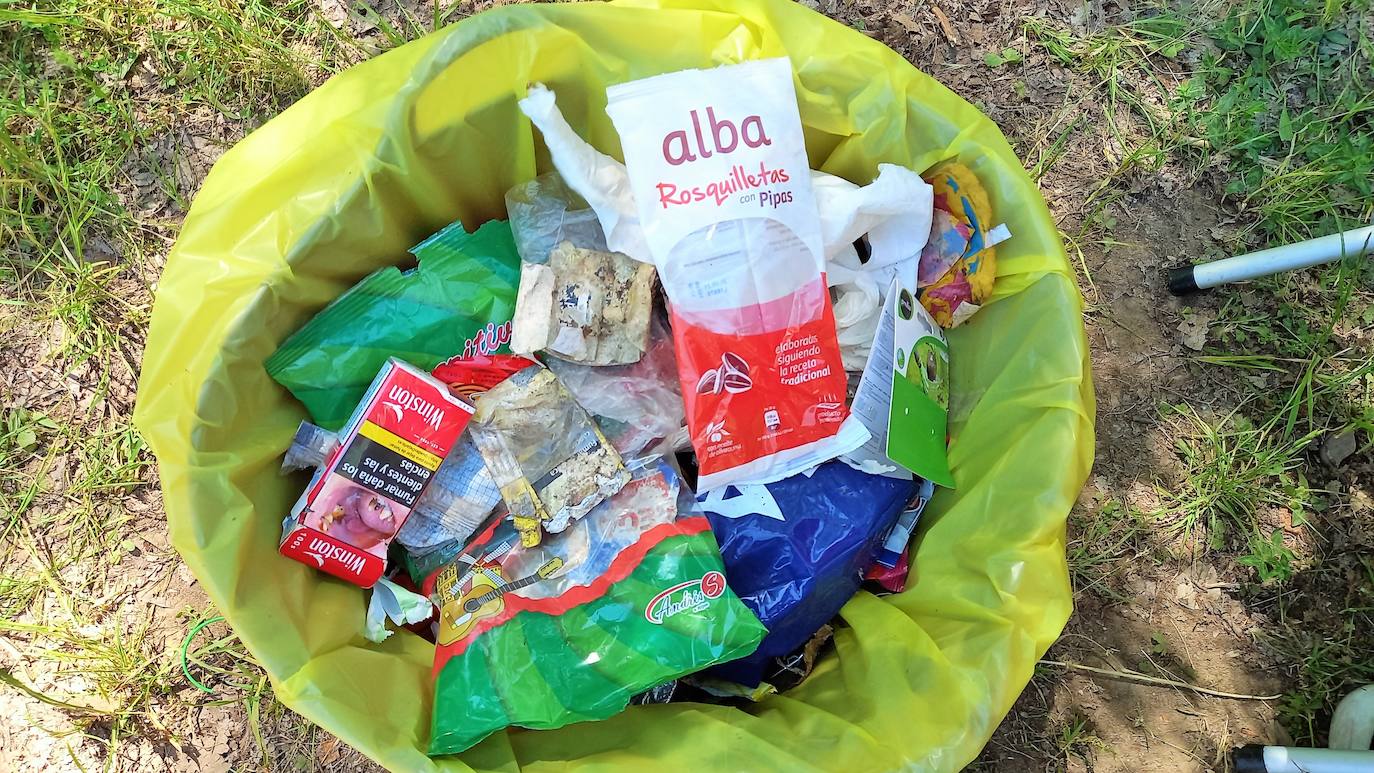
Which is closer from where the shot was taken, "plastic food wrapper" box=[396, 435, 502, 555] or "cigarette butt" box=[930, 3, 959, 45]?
"plastic food wrapper" box=[396, 435, 502, 555]

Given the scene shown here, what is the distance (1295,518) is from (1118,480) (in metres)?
0.26

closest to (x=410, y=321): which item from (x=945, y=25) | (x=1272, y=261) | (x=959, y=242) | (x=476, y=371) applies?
(x=476, y=371)

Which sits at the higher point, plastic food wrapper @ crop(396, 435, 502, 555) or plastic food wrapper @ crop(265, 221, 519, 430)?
plastic food wrapper @ crop(265, 221, 519, 430)

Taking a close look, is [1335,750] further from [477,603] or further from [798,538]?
[477,603]

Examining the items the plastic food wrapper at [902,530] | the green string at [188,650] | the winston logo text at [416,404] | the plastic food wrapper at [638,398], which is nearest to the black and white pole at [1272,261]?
the plastic food wrapper at [902,530]

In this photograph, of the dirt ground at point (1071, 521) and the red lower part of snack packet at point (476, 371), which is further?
the dirt ground at point (1071, 521)

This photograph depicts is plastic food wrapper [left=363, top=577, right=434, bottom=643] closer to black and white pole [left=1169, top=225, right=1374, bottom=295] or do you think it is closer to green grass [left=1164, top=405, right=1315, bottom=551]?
green grass [left=1164, top=405, right=1315, bottom=551]

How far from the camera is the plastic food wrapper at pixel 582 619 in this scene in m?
0.94

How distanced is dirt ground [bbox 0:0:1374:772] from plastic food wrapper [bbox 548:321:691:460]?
1.85 feet

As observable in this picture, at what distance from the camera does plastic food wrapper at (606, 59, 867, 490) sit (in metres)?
0.96

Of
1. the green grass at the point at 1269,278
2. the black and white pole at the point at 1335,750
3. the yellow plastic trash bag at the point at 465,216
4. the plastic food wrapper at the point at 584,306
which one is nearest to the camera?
the yellow plastic trash bag at the point at 465,216

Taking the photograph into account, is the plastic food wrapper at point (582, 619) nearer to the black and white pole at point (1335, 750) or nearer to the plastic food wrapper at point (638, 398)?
the plastic food wrapper at point (638, 398)

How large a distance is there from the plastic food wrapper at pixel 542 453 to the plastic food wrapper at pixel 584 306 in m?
0.06

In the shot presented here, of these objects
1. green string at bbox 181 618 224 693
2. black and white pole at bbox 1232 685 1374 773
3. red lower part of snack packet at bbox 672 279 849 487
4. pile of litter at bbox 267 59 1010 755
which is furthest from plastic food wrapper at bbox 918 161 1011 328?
green string at bbox 181 618 224 693
